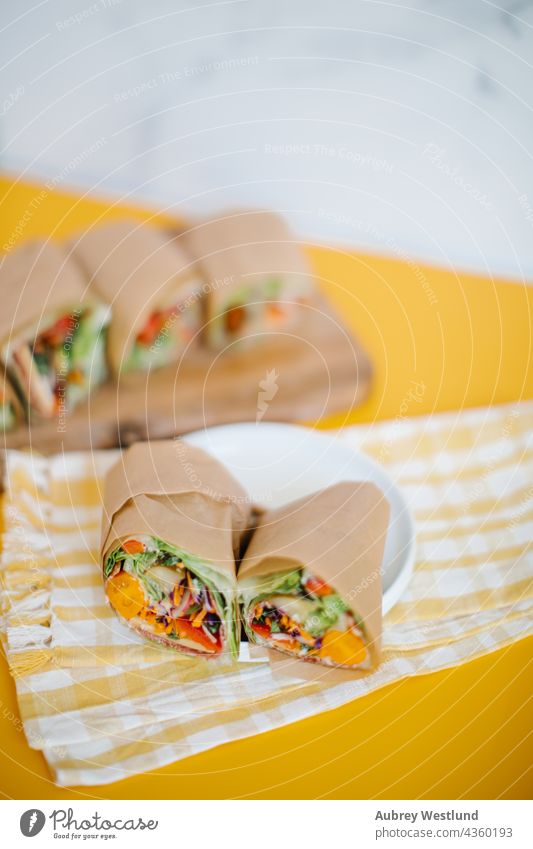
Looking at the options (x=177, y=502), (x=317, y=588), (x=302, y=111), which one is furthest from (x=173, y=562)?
(x=302, y=111)

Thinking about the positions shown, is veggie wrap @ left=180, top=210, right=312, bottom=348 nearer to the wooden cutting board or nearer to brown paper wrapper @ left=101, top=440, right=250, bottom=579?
the wooden cutting board

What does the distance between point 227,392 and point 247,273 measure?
9.9 inches

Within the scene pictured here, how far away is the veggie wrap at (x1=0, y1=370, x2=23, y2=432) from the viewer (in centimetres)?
155

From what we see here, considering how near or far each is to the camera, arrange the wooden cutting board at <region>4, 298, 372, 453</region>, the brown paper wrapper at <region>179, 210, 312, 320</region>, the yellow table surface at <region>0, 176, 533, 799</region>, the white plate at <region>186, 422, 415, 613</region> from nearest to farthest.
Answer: the yellow table surface at <region>0, 176, 533, 799</region>
the white plate at <region>186, 422, 415, 613</region>
the wooden cutting board at <region>4, 298, 372, 453</region>
the brown paper wrapper at <region>179, 210, 312, 320</region>

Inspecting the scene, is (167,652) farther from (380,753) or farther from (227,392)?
(227,392)

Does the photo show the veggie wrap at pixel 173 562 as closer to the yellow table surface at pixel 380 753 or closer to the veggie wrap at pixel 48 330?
the yellow table surface at pixel 380 753

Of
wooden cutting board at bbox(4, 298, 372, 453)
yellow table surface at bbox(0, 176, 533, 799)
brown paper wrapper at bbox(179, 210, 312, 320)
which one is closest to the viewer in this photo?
yellow table surface at bbox(0, 176, 533, 799)

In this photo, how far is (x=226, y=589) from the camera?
118cm

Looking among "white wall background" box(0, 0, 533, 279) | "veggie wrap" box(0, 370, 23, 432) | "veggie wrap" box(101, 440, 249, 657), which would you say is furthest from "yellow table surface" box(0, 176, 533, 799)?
"white wall background" box(0, 0, 533, 279)

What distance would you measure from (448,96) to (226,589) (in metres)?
1.26

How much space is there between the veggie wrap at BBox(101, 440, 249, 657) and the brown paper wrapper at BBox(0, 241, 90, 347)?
1.52ft

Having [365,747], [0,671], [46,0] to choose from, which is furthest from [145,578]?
[46,0]

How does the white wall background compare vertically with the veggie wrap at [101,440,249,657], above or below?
above
